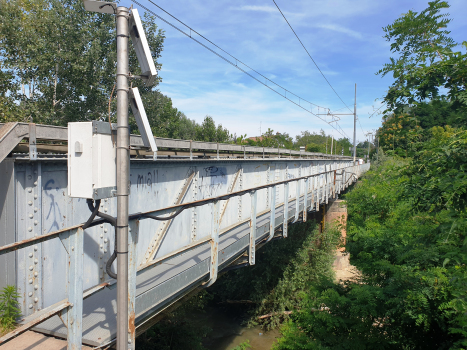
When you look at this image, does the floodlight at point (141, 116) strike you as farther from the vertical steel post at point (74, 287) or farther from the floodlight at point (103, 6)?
the vertical steel post at point (74, 287)

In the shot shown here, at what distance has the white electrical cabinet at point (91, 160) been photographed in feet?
8.99

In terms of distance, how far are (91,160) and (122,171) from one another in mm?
293

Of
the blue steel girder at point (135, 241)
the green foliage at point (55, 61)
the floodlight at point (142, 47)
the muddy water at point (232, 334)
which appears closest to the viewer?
the floodlight at point (142, 47)

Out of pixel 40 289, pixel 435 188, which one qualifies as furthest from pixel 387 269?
pixel 40 289

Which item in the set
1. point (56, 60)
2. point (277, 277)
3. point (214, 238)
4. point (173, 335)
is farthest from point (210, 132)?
point (214, 238)

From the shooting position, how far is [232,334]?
1456 centimetres

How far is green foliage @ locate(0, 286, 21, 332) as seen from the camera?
3.20 meters

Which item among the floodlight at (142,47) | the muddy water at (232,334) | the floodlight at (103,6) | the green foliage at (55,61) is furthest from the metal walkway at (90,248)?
the green foliage at (55,61)

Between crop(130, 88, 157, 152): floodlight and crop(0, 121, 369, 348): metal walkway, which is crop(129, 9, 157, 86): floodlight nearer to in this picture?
crop(130, 88, 157, 152): floodlight

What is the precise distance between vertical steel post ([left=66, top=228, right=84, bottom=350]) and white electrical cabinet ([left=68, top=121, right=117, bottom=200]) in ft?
1.21

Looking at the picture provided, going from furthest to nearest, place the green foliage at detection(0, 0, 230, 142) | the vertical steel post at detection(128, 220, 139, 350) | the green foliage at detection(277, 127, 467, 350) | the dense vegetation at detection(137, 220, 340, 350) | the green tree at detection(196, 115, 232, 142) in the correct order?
1. the green tree at detection(196, 115, 232, 142)
2. the green foliage at detection(0, 0, 230, 142)
3. the dense vegetation at detection(137, 220, 340, 350)
4. the green foliage at detection(277, 127, 467, 350)
5. the vertical steel post at detection(128, 220, 139, 350)

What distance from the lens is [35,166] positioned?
3465mm

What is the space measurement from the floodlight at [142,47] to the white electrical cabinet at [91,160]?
21.9 inches

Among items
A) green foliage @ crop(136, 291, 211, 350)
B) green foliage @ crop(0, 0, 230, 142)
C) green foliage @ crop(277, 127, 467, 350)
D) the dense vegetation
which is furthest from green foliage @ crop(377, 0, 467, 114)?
green foliage @ crop(0, 0, 230, 142)
